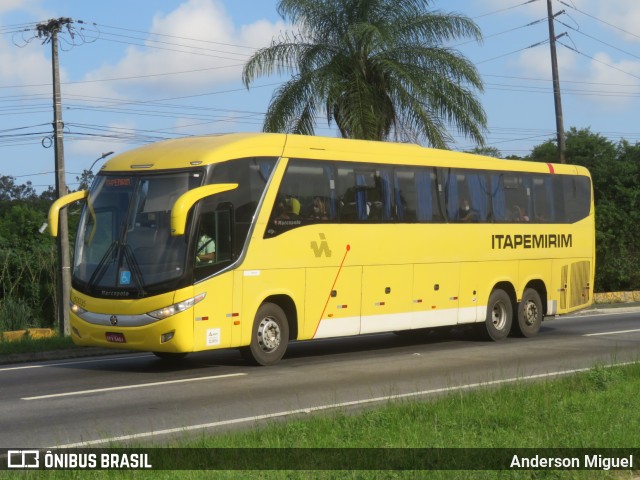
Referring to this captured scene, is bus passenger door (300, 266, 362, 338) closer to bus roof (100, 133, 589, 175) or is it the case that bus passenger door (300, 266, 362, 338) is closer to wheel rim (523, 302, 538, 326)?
bus roof (100, 133, 589, 175)

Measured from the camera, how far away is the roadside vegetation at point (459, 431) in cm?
817

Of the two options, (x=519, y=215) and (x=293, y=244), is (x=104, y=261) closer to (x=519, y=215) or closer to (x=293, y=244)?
(x=293, y=244)

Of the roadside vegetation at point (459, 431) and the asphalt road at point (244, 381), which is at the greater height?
the roadside vegetation at point (459, 431)

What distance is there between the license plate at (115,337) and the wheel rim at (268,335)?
233cm

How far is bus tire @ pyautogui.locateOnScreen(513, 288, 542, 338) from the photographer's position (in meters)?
23.1

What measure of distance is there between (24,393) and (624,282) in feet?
114

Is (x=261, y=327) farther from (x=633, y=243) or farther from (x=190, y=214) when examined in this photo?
(x=633, y=243)

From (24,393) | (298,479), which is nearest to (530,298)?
(24,393)

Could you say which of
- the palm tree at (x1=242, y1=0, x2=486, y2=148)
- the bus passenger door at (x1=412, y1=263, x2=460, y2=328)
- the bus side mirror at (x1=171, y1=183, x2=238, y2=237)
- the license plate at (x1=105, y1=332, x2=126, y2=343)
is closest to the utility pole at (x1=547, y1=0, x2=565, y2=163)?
the palm tree at (x1=242, y1=0, x2=486, y2=148)

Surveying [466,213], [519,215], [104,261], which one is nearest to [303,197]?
[104,261]

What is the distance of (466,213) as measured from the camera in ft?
71.2

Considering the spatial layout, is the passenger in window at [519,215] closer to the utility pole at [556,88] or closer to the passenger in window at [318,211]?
the passenger in window at [318,211]

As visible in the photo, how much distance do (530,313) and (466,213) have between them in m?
3.18

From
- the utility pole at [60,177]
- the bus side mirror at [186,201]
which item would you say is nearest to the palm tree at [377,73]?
the utility pole at [60,177]
